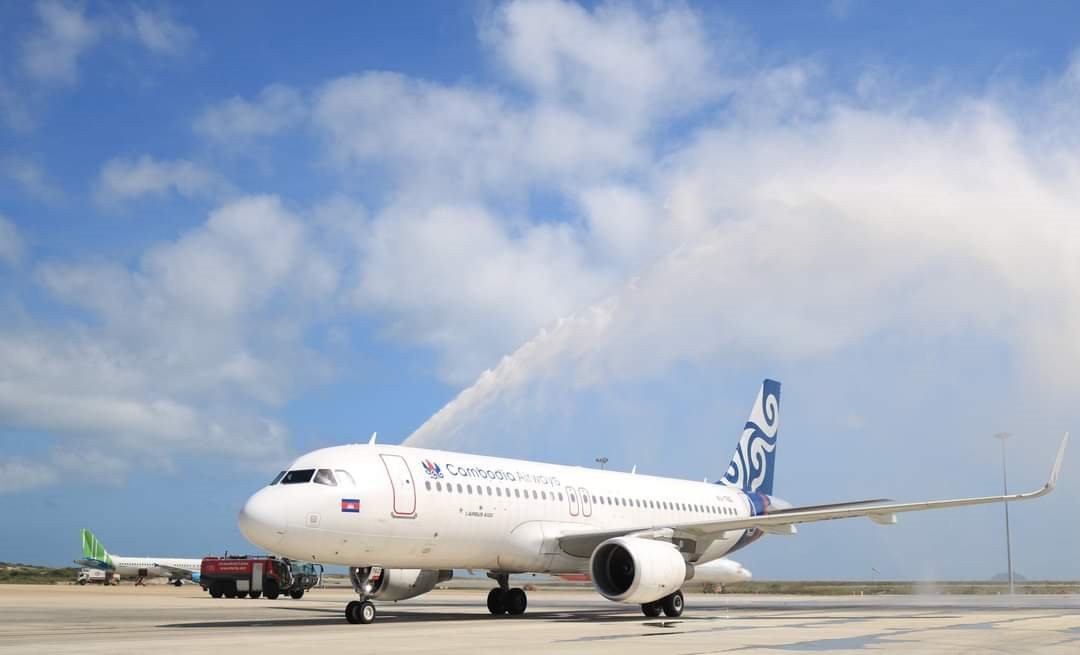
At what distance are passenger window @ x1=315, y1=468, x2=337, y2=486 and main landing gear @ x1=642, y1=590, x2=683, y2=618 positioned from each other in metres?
8.70

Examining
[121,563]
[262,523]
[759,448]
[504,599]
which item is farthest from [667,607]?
[121,563]

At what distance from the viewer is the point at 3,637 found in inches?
678

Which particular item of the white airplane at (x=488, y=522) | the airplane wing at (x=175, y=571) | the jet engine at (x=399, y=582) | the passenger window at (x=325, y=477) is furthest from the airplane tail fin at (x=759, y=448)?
the airplane wing at (x=175, y=571)

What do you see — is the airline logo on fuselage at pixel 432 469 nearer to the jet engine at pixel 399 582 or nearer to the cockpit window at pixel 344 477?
the cockpit window at pixel 344 477

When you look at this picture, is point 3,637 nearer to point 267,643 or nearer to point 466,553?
point 267,643

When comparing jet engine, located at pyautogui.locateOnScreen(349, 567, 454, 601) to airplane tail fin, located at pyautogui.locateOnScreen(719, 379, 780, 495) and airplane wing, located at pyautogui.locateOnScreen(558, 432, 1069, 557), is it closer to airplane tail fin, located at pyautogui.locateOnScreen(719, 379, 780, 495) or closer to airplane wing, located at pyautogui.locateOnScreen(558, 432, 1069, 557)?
airplane wing, located at pyautogui.locateOnScreen(558, 432, 1069, 557)

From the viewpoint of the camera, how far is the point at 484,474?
82.6ft

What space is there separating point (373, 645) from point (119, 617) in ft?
44.7

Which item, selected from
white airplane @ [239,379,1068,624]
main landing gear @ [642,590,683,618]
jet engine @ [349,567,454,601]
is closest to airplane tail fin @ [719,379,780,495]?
white airplane @ [239,379,1068,624]

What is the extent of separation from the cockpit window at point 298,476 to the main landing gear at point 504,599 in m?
7.63

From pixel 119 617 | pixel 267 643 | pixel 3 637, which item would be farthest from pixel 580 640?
pixel 119 617

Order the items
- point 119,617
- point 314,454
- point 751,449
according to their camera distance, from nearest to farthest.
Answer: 1. point 314,454
2. point 119,617
3. point 751,449

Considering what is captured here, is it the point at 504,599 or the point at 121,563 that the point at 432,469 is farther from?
the point at 121,563

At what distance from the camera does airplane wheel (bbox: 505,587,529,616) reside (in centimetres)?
2756
